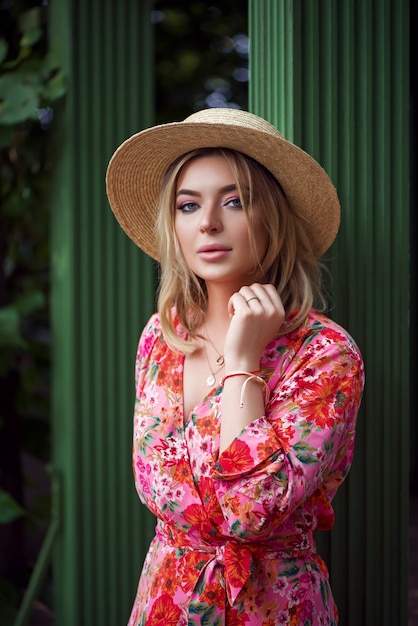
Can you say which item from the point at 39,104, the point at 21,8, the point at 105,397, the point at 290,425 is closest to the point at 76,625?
the point at 105,397

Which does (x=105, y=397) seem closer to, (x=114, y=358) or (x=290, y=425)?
(x=114, y=358)

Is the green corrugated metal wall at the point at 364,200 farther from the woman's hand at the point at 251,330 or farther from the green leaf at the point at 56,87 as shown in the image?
the green leaf at the point at 56,87

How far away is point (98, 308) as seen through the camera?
2756mm

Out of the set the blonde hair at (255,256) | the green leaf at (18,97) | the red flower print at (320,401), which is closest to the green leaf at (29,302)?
the green leaf at (18,97)

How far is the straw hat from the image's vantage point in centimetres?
167

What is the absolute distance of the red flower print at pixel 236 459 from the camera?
4.89 ft

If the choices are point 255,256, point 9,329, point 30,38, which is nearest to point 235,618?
point 255,256

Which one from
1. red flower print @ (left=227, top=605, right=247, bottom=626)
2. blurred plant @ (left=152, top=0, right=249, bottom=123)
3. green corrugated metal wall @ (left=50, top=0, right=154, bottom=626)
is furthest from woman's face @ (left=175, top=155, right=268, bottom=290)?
blurred plant @ (left=152, top=0, right=249, bottom=123)

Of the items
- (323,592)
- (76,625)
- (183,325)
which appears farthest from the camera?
(76,625)

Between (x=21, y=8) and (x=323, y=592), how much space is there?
242 cm

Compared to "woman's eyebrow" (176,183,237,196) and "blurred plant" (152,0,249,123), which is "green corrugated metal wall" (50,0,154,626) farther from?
"blurred plant" (152,0,249,123)

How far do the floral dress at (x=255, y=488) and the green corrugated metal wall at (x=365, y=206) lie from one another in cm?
30

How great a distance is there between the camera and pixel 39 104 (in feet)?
9.05

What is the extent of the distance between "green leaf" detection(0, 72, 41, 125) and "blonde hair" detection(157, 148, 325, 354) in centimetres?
112
